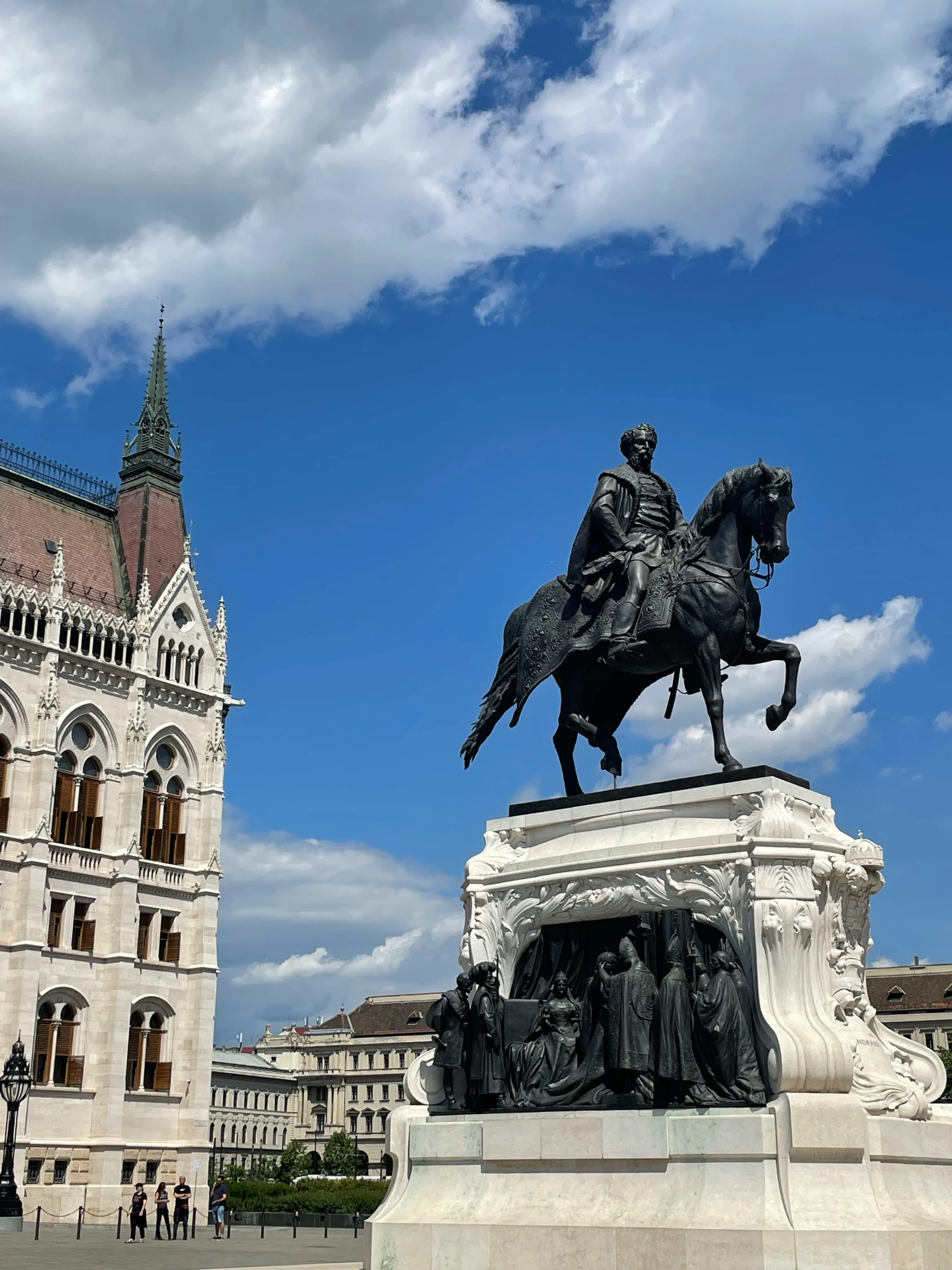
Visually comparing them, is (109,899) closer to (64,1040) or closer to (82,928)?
(82,928)

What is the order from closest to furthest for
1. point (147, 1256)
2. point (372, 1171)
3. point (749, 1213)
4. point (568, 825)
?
point (749, 1213) → point (568, 825) → point (147, 1256) → point (372, 1171)

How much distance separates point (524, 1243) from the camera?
12.5 m

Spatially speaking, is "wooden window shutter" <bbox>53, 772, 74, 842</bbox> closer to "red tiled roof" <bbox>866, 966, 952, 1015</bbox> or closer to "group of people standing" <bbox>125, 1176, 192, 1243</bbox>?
"group of people standing" <bbox>125, 1176, 192, 1243</bbox>

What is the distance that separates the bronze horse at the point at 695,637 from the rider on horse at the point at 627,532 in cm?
23

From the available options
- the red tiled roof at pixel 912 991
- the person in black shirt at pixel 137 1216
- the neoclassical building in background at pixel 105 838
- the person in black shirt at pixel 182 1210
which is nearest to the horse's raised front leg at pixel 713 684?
the person in black shirt at pixel 137 1216

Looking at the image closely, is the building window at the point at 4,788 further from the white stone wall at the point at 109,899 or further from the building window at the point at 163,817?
the building window at the point at 163,817

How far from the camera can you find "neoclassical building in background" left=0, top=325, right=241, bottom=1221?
170 ft

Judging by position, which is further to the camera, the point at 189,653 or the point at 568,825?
the point at 189,653

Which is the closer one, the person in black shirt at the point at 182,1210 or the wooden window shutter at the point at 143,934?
the person in black shirt at the point at 182,1210

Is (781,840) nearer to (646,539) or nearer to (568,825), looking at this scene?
(568,825)

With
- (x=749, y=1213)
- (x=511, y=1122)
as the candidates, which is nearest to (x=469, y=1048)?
(x=511, y=1122)

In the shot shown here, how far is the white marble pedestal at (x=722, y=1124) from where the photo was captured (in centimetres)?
1154

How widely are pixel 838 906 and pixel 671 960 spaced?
5.24ft

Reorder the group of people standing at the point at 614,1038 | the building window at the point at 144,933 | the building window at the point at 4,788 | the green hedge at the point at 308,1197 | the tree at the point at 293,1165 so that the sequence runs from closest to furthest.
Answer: the group of people standing at the point at 614,1038 < the green hedge at the point at 308,1197 < the building window at the point at 4,788 < the building window at the point at 144,933 < the tree at the point at 293,1165
